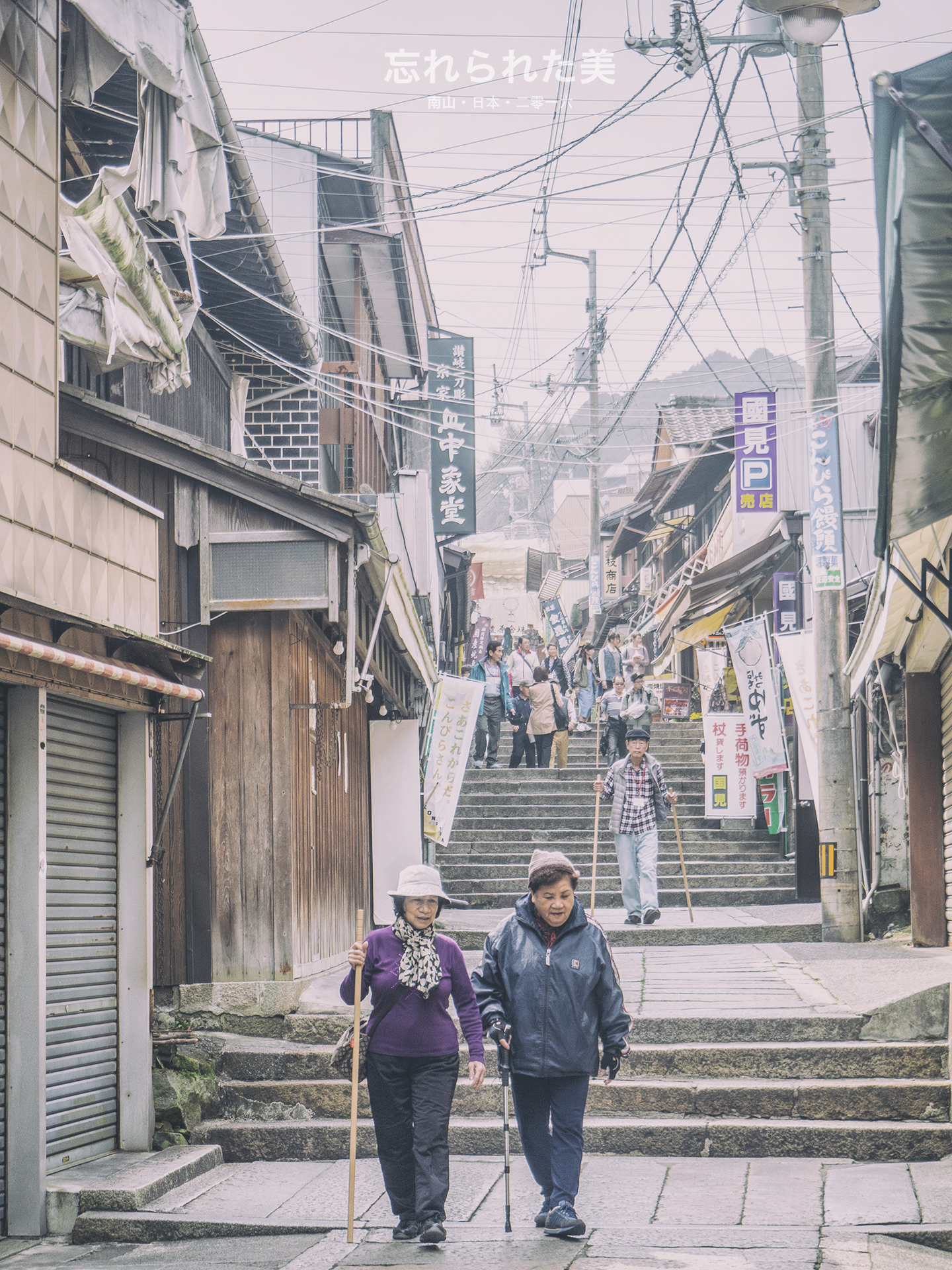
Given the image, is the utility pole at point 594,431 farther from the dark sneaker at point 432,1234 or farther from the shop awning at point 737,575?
the dark sneaker at point 432,1234

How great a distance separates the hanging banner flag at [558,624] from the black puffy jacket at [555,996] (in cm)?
2816

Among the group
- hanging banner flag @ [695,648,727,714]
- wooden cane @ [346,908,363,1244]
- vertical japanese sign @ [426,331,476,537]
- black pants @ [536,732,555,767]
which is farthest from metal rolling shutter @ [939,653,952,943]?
vertical japanese sign @ [426,331,476,537]

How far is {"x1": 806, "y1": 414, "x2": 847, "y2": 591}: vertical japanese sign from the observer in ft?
44.5

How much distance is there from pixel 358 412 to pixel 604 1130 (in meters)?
9.92

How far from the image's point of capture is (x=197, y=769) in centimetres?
946

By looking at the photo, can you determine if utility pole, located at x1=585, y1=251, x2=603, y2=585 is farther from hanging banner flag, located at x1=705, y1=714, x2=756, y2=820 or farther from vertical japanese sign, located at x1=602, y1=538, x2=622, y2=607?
hanging banner flag, located at x1=705, y1=714, x2=756, y2=820

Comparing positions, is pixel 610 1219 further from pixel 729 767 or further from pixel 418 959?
pixel 729 767

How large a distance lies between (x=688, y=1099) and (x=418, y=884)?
9.86ft

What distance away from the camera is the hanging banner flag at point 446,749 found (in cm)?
1675

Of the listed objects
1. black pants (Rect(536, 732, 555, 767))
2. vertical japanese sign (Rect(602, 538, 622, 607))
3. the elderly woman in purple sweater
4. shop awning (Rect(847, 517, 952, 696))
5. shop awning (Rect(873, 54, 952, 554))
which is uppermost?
vertical japanese sign (Rect(602, 538, 622, 607))

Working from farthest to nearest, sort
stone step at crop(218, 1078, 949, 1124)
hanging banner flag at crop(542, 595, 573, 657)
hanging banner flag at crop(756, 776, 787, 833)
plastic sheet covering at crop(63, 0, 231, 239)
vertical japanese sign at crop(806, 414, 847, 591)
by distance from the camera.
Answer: hanging banner flag at crop(542, 595, 573, 657), hanging banner flag at crop(756, 776, 787, 833), vertical japanese sign at crop(806, 414, 847, 591), stone step at crop(218, 1078, 949, 1124), plastic sheet covering at crop(63, 0, 231, 239)

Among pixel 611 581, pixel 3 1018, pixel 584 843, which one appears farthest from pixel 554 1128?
pixel 611 581

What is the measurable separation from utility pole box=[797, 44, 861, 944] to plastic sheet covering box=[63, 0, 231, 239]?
23.1 feet

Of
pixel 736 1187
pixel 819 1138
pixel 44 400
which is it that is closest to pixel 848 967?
pixel 819 1138
